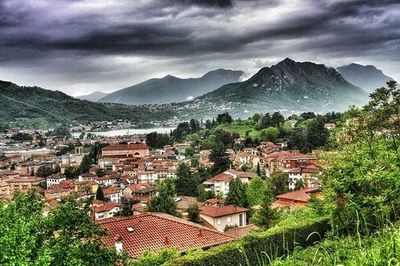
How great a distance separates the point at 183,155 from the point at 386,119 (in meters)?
80.9

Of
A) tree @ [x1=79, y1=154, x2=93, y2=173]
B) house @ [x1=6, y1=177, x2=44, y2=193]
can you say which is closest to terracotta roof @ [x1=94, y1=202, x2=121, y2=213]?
house @ [x1=6, y1=177, x2=44, y2=193]

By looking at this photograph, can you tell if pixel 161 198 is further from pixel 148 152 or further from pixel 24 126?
pixel 24 126

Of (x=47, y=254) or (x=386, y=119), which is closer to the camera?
(x=47, y=254)

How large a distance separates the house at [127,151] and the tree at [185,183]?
164 ft

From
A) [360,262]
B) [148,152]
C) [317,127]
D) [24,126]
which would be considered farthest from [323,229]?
[24,126]

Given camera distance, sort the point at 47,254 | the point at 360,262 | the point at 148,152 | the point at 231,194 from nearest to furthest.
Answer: the point at 360,262, the point at 47,254, the point at 231,194, the point at 148,152

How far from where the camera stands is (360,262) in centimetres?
270

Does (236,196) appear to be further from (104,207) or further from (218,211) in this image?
(104,207)

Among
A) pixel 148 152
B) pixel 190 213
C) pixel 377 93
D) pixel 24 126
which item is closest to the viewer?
pixel 377 93

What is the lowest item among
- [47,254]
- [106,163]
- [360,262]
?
[106,163]

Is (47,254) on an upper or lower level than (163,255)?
upper

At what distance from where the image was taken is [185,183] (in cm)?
5306

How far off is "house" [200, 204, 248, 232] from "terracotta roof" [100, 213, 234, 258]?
18179 mm

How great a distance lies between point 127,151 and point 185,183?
172 feet
